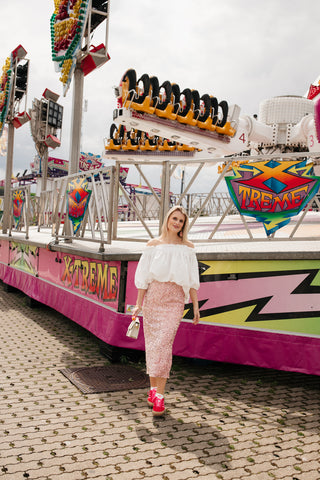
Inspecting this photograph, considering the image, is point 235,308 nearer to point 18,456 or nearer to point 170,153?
point 18,456

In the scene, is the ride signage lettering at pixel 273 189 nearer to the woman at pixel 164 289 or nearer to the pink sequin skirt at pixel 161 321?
the woman at pixel 164 289

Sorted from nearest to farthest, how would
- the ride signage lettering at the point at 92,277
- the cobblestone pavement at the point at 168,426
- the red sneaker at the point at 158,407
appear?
the cobblestone pavement at the point at 168,426
the red sneaker at the point at 158,407
the ride signage lettering at the point at 92,277

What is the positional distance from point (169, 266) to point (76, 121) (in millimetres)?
4188

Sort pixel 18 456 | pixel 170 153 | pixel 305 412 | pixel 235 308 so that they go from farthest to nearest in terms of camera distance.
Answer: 1. pixel 170 153
2. pixel 235 308
3. pixel 305 412
4. pixel 18 456

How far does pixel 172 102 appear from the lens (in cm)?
1288

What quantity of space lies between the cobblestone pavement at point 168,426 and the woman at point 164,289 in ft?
1.36

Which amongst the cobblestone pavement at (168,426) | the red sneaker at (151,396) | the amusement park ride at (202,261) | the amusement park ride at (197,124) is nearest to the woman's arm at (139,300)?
the red sneaker at (151,396)

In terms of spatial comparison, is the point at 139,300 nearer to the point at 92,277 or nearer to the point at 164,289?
the point at 164,289

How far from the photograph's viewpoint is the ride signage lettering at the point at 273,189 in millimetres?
4418

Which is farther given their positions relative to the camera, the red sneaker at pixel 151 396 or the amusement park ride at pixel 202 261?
the amusement park ride at pixel 202 261

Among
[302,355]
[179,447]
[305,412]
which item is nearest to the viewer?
[179,447]

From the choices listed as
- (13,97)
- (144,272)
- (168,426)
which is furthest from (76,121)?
(13,97)

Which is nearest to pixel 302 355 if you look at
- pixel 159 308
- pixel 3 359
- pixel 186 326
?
pixel 186 326

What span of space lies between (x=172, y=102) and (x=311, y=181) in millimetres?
9350
